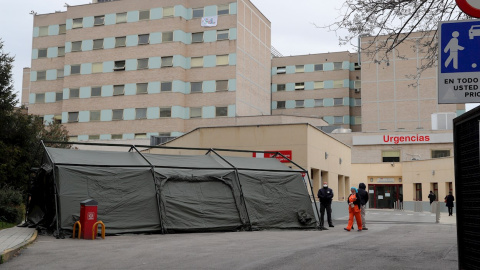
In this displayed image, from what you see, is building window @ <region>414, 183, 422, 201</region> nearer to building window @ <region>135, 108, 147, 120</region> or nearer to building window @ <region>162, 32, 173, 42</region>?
building window @ <region>135, 108, 147, 120</region>

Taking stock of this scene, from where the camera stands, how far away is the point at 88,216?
1587 centimetres

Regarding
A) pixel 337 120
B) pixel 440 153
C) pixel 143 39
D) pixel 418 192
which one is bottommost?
pixel 418 192

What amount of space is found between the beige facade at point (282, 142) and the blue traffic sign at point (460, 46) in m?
21.3

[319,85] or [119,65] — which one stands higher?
[319,85]

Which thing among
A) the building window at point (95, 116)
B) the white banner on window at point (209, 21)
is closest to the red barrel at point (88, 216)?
the white banner on window at point (209, 21)

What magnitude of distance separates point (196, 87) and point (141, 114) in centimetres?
653

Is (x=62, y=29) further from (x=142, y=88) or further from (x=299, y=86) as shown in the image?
(x=299, y=86)

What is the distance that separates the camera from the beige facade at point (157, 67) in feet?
193

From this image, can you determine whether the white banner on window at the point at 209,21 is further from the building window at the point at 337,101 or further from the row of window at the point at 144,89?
the building window at the point at 337,101

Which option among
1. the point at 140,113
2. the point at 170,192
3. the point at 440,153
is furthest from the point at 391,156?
the point at 170,192

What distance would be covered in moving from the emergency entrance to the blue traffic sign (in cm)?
5188

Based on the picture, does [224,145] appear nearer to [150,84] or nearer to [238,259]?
[238,259]

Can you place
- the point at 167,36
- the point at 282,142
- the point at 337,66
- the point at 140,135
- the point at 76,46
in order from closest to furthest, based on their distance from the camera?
the point at 282,142, the point at 140,135, the point at 167,36, the point at 76,46, the point at 337,66

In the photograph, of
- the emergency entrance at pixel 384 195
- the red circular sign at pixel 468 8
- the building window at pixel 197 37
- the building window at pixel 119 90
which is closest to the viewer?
the red circular sign at pixel 468 8
